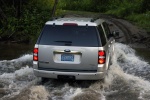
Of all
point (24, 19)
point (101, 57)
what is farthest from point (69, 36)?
point (24, 19)

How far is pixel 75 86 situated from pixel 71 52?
1.14 meters

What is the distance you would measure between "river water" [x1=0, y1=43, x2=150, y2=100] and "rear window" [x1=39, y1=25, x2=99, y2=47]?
1.17 metres

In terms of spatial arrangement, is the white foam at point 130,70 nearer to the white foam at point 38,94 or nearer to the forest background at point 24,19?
the white foam at point 38,94

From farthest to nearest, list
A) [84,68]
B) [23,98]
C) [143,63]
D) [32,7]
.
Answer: [32,7]
[143,63]
[84,68]
[23,98]

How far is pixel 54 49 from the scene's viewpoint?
8609mm

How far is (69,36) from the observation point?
28.9ft

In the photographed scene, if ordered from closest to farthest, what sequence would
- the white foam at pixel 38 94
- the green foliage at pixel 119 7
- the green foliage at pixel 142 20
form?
the white foam at pixel 38 94
the green foliage at pixel 142 20
the green foliage at pixel 119 7

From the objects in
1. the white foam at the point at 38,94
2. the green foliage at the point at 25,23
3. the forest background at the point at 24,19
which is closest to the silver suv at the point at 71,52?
the white foam at the point at 38,94

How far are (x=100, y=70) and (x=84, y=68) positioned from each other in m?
0.41

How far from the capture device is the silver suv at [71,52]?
8531mm

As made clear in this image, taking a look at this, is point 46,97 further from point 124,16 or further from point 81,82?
point 124,16

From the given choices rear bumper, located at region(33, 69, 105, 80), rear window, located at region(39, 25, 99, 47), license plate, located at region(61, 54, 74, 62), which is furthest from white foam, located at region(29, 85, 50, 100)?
rear window, located at region(39, 25, 99, 47)

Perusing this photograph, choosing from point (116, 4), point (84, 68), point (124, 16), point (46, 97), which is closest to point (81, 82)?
Result: point (84, 68)

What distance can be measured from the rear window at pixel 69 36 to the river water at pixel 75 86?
3.85 ft
